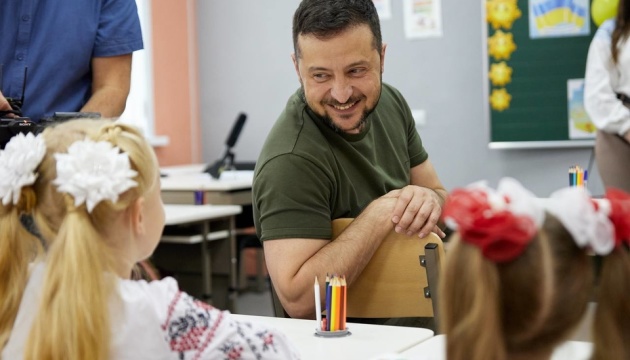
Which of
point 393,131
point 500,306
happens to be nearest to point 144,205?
point 500,306

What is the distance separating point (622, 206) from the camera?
995mm

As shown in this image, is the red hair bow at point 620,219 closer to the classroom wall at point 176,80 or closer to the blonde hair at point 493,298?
the blonde hair at point 493,298

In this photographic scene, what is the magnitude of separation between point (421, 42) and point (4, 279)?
4.83m

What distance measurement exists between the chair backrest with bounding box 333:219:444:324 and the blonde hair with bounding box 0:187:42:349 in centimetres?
85

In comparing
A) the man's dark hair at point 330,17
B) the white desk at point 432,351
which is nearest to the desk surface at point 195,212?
the man's dark hair at point 330,17

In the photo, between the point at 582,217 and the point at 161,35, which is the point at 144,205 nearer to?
the point at 582,217

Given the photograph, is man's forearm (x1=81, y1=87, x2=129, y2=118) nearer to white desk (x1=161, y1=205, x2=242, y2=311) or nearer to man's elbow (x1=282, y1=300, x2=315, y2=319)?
man's elbow (x1=282, y1=300, x2=315, y2=319)

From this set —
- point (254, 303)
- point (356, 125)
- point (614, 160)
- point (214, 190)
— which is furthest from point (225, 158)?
point (356, 125)

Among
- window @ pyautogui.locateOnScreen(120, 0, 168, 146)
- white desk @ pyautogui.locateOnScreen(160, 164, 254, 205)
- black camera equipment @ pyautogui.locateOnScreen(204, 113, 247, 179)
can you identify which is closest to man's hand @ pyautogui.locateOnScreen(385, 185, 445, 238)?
white desk @ pyautogui.locateOnScreen(160, 164, 254, 205)

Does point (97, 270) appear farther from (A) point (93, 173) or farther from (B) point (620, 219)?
(B) point (620, 219)

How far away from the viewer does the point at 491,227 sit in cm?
94

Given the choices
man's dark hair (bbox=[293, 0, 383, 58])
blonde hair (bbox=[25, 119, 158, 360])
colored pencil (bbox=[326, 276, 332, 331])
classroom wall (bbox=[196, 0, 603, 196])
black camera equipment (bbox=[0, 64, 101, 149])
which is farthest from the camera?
classroom wall (bbox=[196, 0, 603, 196])

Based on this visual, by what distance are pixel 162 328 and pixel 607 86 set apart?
3.09m

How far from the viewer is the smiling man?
203cm
